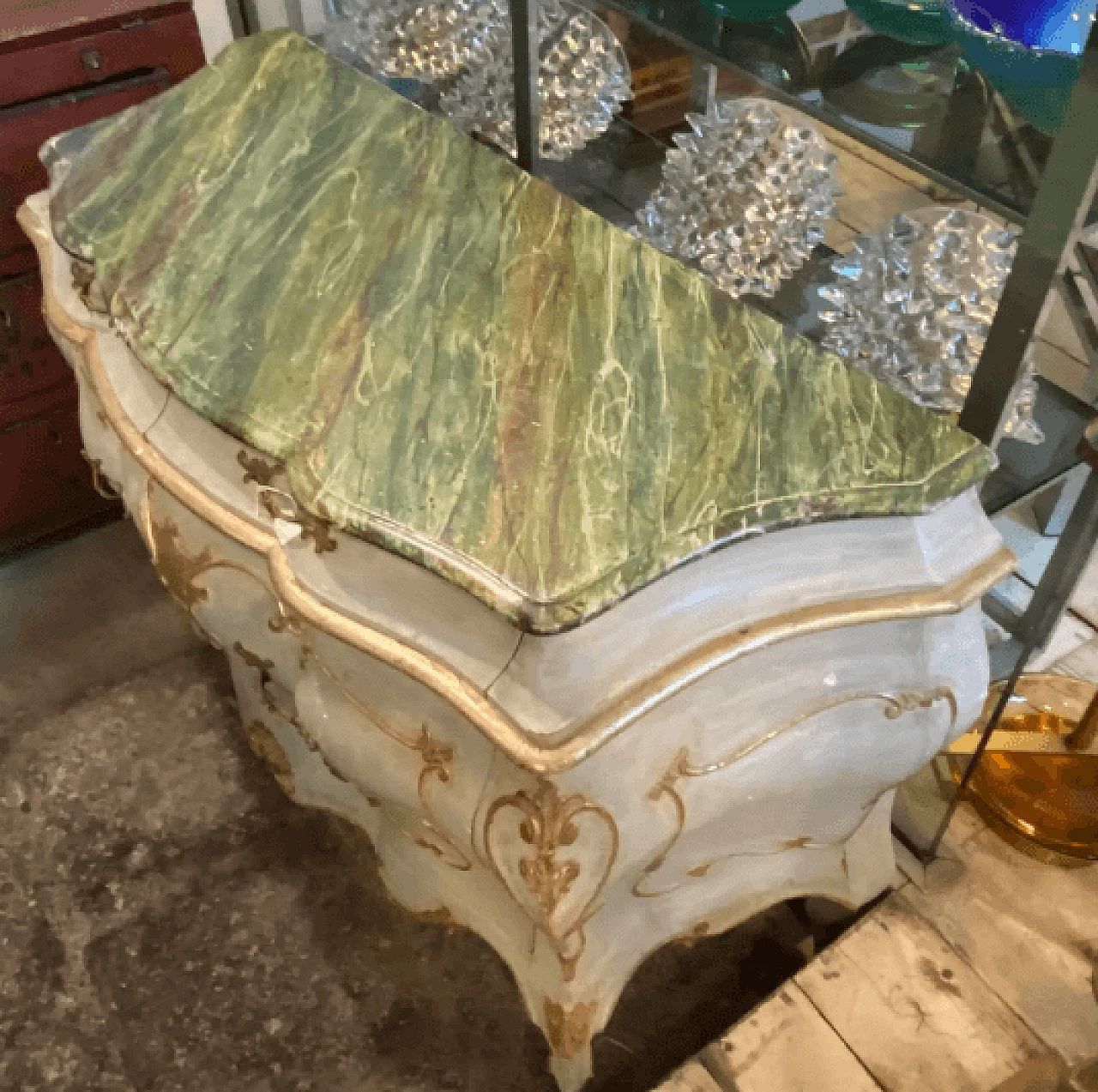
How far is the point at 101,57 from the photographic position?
4.90 ft

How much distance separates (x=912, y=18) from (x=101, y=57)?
1.09m

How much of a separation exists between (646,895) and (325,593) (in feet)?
1.36

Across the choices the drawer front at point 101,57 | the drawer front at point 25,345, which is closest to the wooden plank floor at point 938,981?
the drawer front at point 101,57

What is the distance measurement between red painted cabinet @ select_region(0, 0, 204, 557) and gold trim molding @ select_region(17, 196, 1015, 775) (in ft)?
2.70

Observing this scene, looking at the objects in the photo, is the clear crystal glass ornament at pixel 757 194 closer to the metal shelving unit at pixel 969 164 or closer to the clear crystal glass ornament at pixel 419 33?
the metal shelving unit at pixel 969 164

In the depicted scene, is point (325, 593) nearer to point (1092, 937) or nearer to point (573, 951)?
point (573, 951)

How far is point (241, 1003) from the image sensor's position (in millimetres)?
1362

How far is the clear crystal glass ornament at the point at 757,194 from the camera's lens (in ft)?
3.84

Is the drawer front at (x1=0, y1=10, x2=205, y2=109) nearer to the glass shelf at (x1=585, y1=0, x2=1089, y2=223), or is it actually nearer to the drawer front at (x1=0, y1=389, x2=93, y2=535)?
the drawer front at (x1=0, y1=389, x2=93, y2=535)

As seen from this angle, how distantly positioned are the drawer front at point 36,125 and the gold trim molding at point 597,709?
0.81 m

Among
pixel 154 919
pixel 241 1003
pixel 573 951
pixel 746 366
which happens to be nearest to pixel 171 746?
pixel 154 919

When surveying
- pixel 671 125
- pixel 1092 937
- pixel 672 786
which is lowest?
pixel 1092 937

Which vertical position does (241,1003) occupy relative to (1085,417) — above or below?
below

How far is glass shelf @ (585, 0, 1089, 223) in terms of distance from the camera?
0.84 m
